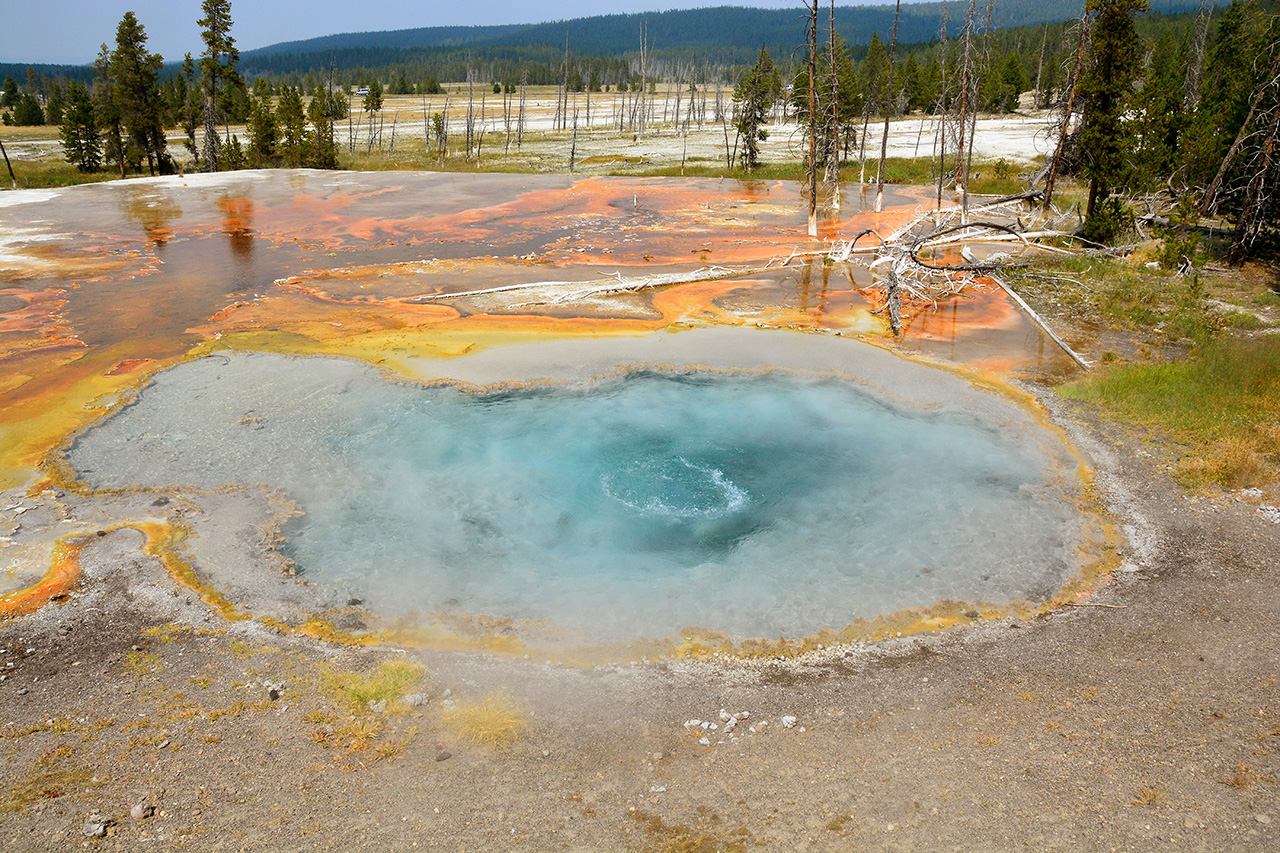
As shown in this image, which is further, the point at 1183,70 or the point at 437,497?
the point at 1183,70

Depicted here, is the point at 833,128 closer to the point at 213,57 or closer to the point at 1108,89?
the point at 1108,89

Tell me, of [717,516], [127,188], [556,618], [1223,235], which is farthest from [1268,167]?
[127,188]

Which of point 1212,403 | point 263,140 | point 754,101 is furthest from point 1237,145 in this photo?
point 263,140

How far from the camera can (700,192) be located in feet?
117

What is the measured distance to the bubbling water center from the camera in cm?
812

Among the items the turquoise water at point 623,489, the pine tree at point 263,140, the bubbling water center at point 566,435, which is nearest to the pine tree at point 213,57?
the pine tree at point 263,140

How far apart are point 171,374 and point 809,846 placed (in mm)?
12858

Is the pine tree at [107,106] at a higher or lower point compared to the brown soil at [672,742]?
higher

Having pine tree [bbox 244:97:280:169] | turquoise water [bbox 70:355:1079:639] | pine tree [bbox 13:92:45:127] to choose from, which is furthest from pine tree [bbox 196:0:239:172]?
pine tree [bbox 13:92:45:127]

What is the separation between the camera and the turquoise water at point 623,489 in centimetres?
794

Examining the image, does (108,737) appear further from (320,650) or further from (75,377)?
(75,377)

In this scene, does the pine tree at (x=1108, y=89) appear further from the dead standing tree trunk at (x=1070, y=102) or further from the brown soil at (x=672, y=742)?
the brown soil at (x=672, y=742)

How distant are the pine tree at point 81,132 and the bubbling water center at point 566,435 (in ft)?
118

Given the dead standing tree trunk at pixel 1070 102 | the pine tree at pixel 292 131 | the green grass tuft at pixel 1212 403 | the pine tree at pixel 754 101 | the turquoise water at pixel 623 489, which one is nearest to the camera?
the turquoise water at pixel 623 489
